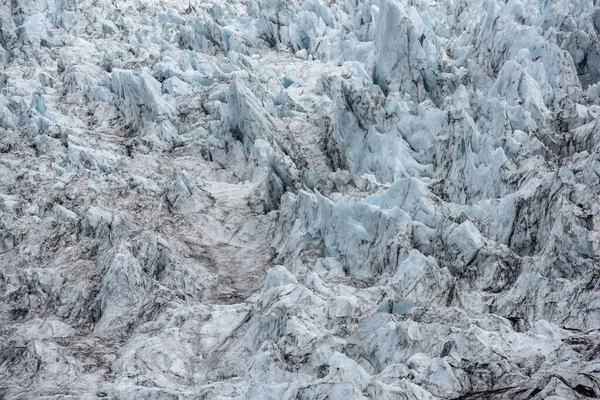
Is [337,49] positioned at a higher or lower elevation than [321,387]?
lower

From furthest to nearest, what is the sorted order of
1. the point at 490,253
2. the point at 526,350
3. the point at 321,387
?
the point at 490,253
the point at 526,350
the point at 321,387

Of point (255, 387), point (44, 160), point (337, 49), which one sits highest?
point (255, 387)

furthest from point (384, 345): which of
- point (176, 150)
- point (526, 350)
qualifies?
point (176, 150)

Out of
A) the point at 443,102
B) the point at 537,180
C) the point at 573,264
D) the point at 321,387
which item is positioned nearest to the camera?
the point at 321,387

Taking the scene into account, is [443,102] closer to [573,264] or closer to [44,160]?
[573,264]

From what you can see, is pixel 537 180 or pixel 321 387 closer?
pixel 321 387

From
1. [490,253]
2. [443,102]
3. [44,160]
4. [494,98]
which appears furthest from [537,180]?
[44,160]

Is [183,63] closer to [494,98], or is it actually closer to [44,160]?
[44,160]
